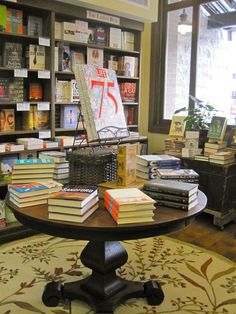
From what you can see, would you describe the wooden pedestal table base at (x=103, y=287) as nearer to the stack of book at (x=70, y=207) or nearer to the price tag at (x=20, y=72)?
the stack of book at (x=70, y=207)

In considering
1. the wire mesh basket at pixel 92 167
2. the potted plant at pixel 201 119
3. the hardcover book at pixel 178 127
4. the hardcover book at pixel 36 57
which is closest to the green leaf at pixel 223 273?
the wire mesh basket at pixel 92 167

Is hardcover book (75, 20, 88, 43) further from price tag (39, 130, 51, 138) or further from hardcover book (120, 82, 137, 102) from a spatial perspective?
price tag (39, 130, 51, 138)

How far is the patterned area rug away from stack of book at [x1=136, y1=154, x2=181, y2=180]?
76 cm

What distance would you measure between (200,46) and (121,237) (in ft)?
10.2

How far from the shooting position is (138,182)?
1.85 m

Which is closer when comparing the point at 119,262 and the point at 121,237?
the point at 121,237

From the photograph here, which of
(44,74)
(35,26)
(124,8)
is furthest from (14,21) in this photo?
(124,8)

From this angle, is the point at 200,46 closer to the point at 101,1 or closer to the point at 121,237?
the point at 101,1

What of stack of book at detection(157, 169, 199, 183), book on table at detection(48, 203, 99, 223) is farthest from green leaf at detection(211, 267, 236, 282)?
book on table at detection(48, 203, 99, 223)

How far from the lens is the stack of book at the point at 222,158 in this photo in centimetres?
314

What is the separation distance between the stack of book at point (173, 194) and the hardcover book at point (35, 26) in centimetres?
202

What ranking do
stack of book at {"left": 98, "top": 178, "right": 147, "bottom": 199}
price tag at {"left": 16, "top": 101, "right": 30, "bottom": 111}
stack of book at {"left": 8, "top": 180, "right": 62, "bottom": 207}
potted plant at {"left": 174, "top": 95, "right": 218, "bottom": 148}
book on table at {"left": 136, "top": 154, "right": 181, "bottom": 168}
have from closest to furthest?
1. stack of book at {"left": 8, "top": 180, "right": 62, "bottom": 207}
2. stack of book at {"left": 98, "top": 178, "right": 147, "bottom": 199}
3. book on table at {"left": 136, "top": 154, "right": 181, "bottom": 168}
4. price tag at {"left": 16, "top": 101, "right": 30, "bottom": 111}
5. potted plant at {"left": 174, "top": 95, "right": 218, "bottom": 148}

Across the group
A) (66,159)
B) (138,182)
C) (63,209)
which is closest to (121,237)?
(63,209)

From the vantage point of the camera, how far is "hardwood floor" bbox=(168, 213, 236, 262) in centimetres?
276
